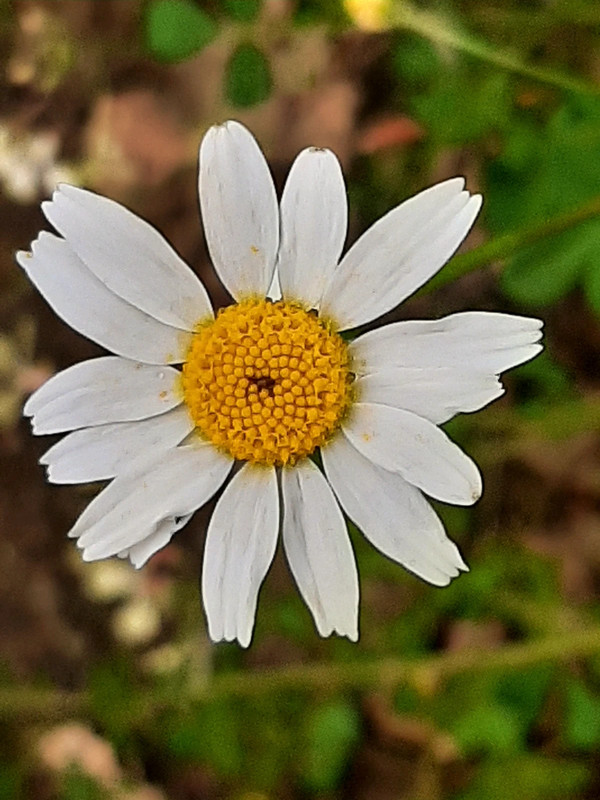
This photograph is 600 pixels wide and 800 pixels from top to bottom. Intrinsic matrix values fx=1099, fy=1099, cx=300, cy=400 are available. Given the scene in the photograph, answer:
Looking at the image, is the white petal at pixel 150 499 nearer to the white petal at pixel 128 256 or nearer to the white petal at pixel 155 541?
the white petal at pixel 155 541

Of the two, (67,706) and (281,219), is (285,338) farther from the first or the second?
(67,706)

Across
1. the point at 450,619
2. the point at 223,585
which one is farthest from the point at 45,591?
the point at 223,585

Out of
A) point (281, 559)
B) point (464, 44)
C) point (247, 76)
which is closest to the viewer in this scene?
point (464, 44)

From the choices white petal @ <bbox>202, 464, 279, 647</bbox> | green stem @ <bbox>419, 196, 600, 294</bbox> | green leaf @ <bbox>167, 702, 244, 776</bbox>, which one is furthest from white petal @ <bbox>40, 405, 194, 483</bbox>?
green leaf @ <bbox>167, 702, 244, 776</bbox>

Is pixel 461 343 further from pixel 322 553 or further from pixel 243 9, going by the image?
pixel 243 9

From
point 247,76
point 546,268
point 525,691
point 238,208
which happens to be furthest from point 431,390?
point 525,691

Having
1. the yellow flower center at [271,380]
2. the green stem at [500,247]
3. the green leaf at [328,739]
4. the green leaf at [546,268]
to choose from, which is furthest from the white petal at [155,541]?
the green leaf at [328,739]
